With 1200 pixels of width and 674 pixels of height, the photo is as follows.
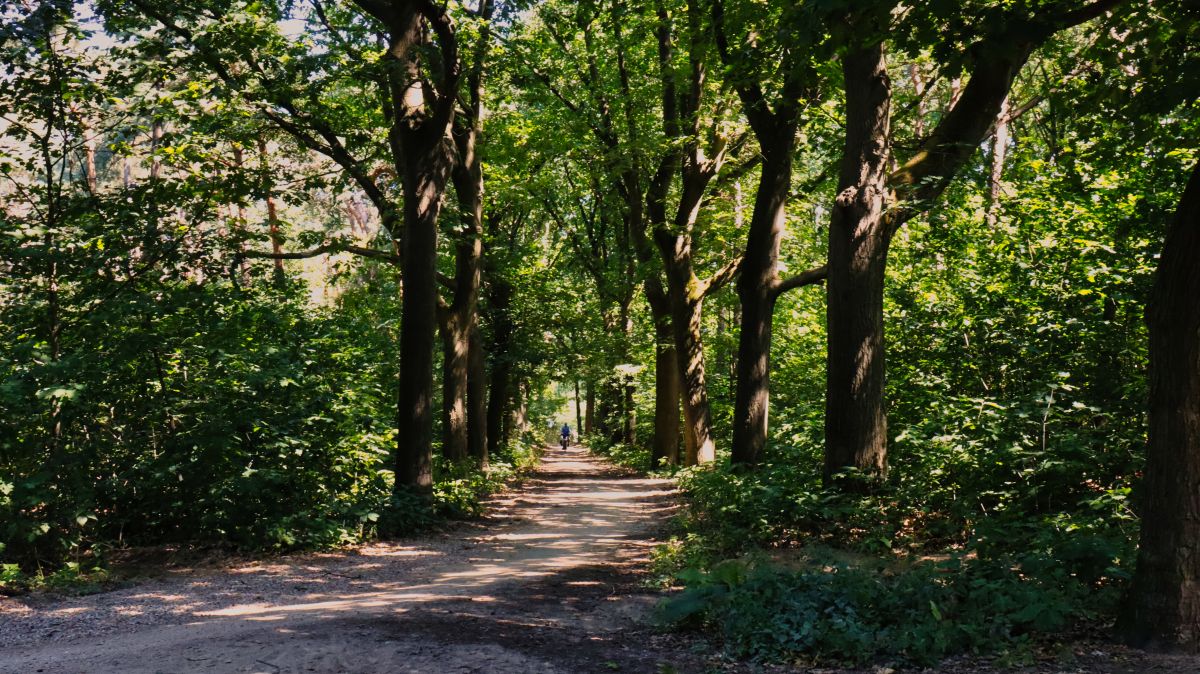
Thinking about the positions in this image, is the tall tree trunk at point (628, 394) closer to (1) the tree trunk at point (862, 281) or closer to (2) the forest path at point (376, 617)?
(2) the forest path at point (376, 617)

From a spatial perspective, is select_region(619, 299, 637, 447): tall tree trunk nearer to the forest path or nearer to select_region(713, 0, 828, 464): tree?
select_region(713, 0, 828, 464): tree

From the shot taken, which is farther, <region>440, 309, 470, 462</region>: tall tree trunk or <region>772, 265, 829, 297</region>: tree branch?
<region>440, 309, 470, 462</region>: tall tree trunk

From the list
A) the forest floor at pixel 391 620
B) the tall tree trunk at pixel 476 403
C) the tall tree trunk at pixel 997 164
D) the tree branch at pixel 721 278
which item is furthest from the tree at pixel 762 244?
the tall tree trunk at pixel 476 403

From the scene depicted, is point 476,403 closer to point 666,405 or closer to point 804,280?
point 666,405

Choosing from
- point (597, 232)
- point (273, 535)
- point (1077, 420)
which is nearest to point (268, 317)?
point (273, 535)

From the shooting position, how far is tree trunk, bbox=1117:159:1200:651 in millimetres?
5133

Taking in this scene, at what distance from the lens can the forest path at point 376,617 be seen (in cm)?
555

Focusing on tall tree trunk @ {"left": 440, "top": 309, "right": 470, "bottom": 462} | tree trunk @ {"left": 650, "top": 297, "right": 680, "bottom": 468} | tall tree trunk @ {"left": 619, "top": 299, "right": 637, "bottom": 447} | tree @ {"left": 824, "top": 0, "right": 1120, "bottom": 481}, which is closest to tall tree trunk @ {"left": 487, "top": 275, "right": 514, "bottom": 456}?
tall tree trunk @ {"left": 619, "top": 299, "right": 637, "bottom": 447}

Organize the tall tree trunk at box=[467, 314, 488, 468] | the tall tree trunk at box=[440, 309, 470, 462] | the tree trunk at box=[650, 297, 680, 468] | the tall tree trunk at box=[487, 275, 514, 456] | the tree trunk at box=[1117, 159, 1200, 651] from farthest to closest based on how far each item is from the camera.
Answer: the tall tree trunk at box=[487, 275, 514, 456] < the tree trunk at box=[650, 297, 680, 468] < the tall tree trunk at box=[467, 314, 488, 468] < the tall tree trunk at box=[440, 309, 470, 462] < the tree trunk at box=[1117, 159, 1200, 651]

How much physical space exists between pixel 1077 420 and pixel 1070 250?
2.43 meters

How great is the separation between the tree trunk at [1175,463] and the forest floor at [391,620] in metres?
0.29

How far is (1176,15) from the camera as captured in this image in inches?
251

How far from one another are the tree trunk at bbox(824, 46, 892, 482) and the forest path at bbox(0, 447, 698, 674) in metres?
3.19

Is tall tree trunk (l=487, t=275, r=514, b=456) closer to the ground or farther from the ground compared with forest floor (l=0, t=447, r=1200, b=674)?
farther from the ground
